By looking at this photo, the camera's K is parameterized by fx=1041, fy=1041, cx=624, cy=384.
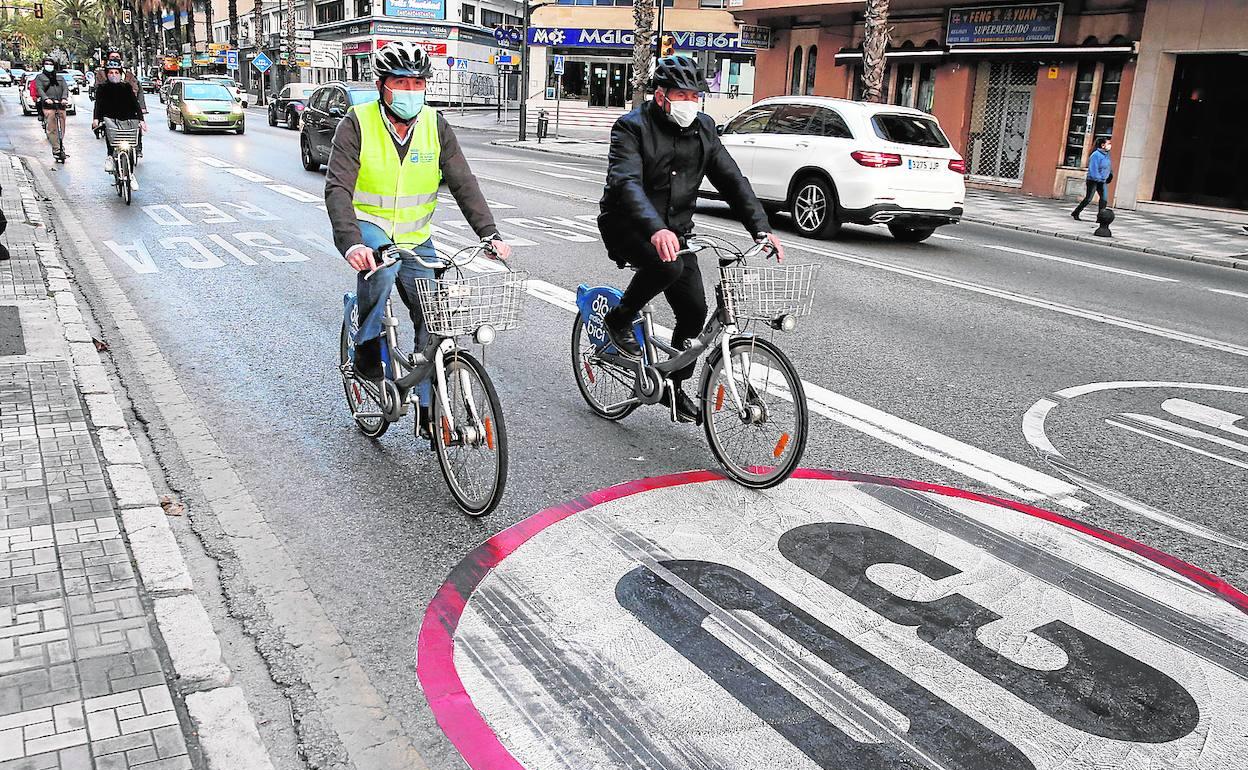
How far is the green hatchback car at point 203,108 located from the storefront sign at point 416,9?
4002 centimetres

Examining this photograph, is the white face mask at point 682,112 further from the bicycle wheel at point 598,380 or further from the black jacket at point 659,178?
the bicycle wheel at point 598,380

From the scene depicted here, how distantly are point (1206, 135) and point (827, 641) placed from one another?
22855mm

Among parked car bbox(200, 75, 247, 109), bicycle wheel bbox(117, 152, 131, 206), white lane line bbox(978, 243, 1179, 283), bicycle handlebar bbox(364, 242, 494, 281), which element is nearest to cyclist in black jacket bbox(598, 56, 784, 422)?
bicycle handlebar bbox(364, 242, 494, 281)

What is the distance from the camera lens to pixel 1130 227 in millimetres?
18906

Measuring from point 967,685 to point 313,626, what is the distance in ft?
7.34

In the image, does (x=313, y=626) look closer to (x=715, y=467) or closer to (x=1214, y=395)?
(x=715, y=467)

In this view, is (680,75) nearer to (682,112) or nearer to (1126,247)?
(682,112)

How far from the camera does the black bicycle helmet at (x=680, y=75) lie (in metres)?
4.88

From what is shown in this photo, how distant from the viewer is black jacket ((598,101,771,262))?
5.04 m

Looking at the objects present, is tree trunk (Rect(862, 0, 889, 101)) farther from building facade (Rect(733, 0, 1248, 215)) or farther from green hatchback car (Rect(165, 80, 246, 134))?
green hatchback car (Rect(165, 80, 246, 134))

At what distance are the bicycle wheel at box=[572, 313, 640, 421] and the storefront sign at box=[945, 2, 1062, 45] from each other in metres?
22.0

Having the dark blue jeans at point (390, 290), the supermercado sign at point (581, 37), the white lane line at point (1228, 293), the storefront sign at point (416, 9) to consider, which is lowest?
the white lane line at point (1228, 293)

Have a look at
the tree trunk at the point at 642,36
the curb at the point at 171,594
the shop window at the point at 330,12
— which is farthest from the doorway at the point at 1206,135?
the shop window at the point at 330,12

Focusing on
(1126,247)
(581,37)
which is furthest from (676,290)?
(581,37)
